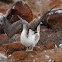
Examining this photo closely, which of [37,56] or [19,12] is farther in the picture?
[19,12]

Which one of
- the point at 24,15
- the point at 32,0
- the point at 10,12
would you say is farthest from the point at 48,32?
the point at 32,0

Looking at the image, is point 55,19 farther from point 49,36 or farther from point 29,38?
point 29,38

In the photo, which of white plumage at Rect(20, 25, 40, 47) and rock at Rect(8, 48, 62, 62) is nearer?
rock at Rect(8, 48, 62, 62)

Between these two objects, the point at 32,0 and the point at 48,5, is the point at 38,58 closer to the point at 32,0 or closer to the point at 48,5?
the point at 48,5

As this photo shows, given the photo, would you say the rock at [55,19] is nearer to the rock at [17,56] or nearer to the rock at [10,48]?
the rock at [10,48]

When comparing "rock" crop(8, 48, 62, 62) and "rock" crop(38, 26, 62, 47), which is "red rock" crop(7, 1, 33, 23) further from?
"rock" crop(8, 48, 62, 62)

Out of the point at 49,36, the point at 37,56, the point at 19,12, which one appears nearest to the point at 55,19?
the point at 49,36

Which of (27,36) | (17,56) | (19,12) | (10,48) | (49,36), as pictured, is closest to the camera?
(27,36)

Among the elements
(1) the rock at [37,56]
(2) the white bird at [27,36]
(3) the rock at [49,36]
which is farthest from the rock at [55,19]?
(2) the white bird at [27,36]

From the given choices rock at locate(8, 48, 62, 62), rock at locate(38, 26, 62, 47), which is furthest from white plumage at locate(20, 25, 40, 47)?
rock at locate(38, 26, 62, 47)
